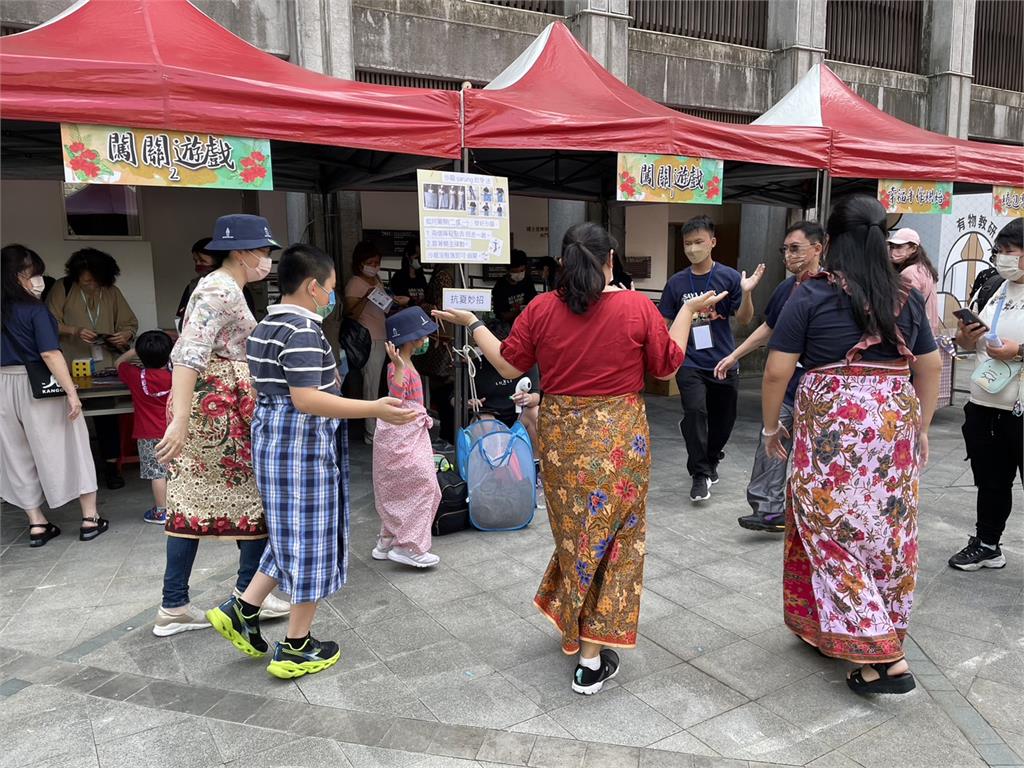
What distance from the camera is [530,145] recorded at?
184 inches

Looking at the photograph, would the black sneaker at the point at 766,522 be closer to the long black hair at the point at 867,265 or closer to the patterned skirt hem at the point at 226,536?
the long black hair at the point at 867,265

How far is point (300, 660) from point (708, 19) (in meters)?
9.91

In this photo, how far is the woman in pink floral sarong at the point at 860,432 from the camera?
2.57 metres

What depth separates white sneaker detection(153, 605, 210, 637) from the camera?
321 centimetres

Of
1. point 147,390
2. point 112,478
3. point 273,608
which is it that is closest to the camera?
point 273,608

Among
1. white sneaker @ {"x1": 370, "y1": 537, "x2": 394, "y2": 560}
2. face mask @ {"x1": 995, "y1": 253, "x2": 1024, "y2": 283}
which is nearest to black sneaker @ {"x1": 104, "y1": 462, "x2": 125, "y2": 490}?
white sneaker @ {"x1": 370, "y1": 537, "x2": 394, "y2": 560}

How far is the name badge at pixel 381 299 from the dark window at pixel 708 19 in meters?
5.77

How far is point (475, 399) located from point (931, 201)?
15.2ft

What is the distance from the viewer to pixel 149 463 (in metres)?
4.58

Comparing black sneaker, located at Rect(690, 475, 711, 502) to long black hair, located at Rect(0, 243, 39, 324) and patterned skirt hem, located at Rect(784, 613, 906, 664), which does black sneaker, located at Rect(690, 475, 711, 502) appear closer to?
patterned skirt hem, located at Rect(784, 613, 906, 664)

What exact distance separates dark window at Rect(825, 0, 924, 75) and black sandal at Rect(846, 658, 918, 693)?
34.6ft

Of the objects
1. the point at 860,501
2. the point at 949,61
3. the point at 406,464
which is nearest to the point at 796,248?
the point at 860,501

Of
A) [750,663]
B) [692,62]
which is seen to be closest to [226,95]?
[750,663]

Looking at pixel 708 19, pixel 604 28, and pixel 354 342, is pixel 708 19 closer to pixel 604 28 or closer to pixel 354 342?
pixel 604 28
